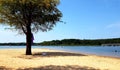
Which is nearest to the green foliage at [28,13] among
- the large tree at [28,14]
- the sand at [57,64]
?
the large tree at [28,14]

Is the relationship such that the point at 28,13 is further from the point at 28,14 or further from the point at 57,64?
the point at 57,64

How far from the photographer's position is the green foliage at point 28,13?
33000 millimetres

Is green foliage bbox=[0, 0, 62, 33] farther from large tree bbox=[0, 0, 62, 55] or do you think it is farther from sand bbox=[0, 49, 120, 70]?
sand bbox=[0, 49, 120, 70]

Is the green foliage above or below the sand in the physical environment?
above

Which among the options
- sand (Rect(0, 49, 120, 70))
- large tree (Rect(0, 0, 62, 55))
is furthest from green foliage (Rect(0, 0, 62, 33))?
sand (Rect(0, 49, 120, 70))

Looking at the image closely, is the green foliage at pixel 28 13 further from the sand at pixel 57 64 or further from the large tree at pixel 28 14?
the sand at pixel 57 64

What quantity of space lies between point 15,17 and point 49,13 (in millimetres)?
4606

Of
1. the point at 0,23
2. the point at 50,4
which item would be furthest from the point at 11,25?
the point at 50,4

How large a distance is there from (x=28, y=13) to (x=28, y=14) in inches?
6.9

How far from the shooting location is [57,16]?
35969mm

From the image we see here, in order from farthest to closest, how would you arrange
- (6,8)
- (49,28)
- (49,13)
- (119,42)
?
(119,42)
(49,28)
(49,13)
(6,8)

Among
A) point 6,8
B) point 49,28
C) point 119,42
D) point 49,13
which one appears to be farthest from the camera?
point 119,42

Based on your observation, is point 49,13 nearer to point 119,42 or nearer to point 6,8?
point 6,8

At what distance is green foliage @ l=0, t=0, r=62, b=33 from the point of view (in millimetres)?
33000
